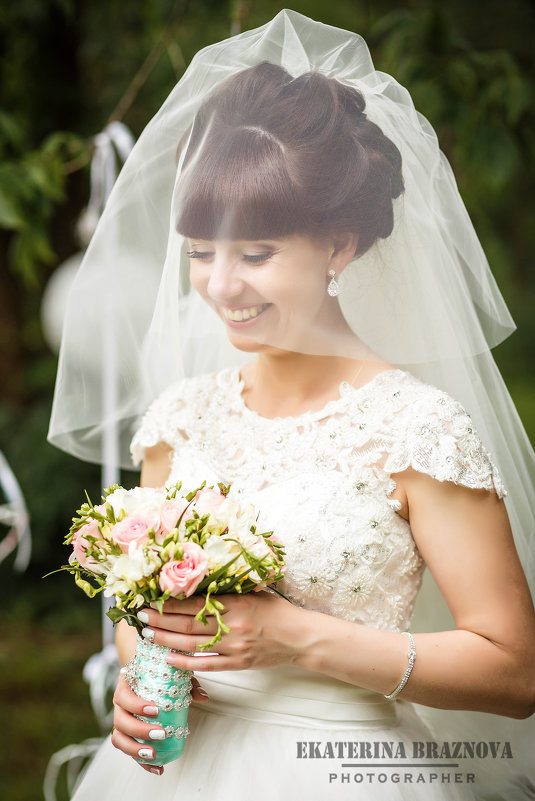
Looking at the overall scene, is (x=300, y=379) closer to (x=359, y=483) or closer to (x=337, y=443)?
(x=337, y=443)

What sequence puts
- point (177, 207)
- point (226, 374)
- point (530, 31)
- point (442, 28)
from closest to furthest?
point (177, 207)
point (226, 374)
point (442, 28)
point (530, 31)

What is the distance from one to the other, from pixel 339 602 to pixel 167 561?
1.56ft

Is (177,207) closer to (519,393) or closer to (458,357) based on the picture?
(458,357)

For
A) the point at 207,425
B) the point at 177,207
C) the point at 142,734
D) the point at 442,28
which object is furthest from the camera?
the point at 442,28

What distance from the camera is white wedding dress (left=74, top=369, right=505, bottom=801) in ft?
5.96

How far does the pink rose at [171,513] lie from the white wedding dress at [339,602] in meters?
0.23

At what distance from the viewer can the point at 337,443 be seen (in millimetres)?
1970

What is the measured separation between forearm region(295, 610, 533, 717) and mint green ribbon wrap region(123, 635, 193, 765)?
25cm

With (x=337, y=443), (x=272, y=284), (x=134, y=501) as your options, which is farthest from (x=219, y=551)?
(x=272, y=284)

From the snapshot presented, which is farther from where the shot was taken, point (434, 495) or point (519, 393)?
point (519, 393)

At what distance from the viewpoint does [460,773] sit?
6.63 ft

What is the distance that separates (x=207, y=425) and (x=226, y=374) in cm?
21

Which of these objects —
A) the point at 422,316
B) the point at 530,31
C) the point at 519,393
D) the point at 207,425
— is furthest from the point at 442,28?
the point at 519,393

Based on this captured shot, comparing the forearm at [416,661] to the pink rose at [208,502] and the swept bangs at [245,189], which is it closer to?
the pink rose at [208,502]
